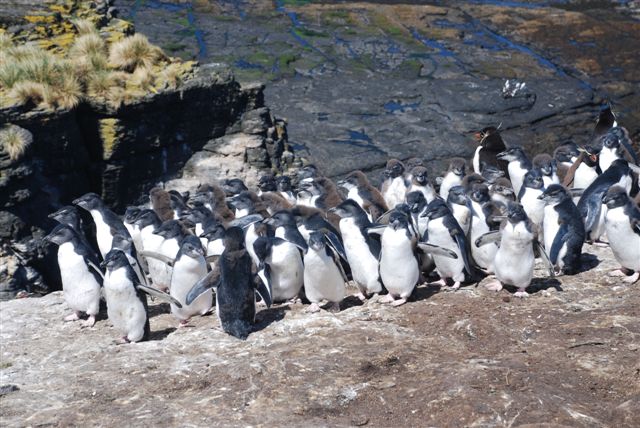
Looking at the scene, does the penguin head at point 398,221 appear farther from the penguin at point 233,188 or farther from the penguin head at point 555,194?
the penguin at point 233,188

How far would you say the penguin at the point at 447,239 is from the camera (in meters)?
8.71

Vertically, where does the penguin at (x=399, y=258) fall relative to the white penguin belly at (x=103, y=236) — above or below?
above

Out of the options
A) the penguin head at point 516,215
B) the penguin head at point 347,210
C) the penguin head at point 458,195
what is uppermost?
the penguin head at point 516,215

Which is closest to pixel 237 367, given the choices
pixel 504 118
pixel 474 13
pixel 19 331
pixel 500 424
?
pixel 500 424

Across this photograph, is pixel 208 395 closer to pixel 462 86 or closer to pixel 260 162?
pixel 260 162

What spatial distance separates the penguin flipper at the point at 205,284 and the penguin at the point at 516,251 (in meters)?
2.58

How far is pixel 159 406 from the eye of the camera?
668 cm

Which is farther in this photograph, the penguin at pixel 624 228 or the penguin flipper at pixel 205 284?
the penguin at pixel 624 228

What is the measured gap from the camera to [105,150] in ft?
47.0

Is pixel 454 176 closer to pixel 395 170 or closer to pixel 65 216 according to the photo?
pixel 395 170

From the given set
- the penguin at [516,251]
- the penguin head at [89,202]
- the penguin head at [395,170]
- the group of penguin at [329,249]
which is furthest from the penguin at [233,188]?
the penguin at [516,251]

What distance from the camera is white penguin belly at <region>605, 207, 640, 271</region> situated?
28.4 feet

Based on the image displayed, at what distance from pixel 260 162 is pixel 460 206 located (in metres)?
6.54

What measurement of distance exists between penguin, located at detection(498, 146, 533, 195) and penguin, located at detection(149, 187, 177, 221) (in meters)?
4.29
